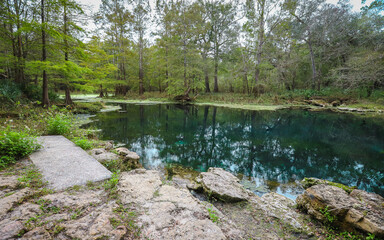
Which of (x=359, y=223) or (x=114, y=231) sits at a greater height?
(x=114, y=231)

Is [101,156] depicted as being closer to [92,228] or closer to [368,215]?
[92,228]

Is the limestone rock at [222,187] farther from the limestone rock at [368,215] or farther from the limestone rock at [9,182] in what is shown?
the limestone rock at [9,182]

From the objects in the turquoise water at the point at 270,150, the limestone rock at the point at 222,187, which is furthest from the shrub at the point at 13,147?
the limestone rock at the point at 222,187

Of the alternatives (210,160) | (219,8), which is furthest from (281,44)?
(210,160)

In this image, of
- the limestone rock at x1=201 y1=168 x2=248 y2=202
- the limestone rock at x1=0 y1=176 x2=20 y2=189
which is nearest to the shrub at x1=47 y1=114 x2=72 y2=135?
the limestone rock at x1=0 y1=176 x2=20 y2=189

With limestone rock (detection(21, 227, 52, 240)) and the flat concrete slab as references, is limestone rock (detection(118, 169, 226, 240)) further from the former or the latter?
limestone rock (detection(21, 227, 52, 240))

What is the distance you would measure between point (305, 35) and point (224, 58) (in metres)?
9.25

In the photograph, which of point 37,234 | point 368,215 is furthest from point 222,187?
point 37,234

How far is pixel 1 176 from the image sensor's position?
207 cm

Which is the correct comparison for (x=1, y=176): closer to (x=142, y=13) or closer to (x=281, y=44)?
(x=142, y=13)

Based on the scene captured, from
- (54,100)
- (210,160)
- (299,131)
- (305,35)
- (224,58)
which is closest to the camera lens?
(210,160)

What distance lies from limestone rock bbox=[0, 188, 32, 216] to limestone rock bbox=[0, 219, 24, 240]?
0.22 m

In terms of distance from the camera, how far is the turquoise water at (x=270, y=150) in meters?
3.86

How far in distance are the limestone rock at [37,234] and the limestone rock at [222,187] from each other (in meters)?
2.09
